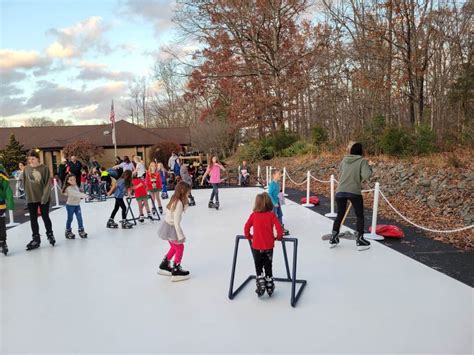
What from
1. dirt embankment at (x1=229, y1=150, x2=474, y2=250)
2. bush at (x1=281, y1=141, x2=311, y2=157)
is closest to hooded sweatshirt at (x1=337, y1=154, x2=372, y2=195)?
dirt embankment at (x1=229, y1=150, x2=474, y2=250)

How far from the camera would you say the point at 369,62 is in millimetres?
16781

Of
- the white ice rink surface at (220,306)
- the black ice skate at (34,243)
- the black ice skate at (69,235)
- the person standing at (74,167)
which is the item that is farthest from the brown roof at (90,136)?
the white ice rink surface at (220,306)

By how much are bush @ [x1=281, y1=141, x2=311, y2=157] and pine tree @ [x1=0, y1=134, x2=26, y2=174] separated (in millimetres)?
24377

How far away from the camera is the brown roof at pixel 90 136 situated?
34.9 metres

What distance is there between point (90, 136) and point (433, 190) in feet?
106

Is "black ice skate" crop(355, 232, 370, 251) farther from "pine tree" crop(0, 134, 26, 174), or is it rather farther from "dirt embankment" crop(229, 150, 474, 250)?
"pine tree" crop(0, 134, 26, 174)

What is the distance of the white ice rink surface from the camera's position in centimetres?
322

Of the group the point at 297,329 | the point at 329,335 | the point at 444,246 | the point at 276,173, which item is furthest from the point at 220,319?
the point at 444,246

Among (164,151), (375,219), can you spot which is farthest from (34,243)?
(164,151)

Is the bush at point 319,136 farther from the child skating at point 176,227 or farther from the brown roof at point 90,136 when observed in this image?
the brown roof at point 90,136

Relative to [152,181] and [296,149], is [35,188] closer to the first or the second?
[152,181]

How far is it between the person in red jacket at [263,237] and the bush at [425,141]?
377 inches

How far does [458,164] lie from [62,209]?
458 inches

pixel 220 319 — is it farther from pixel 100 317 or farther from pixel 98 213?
pixel 98 213
